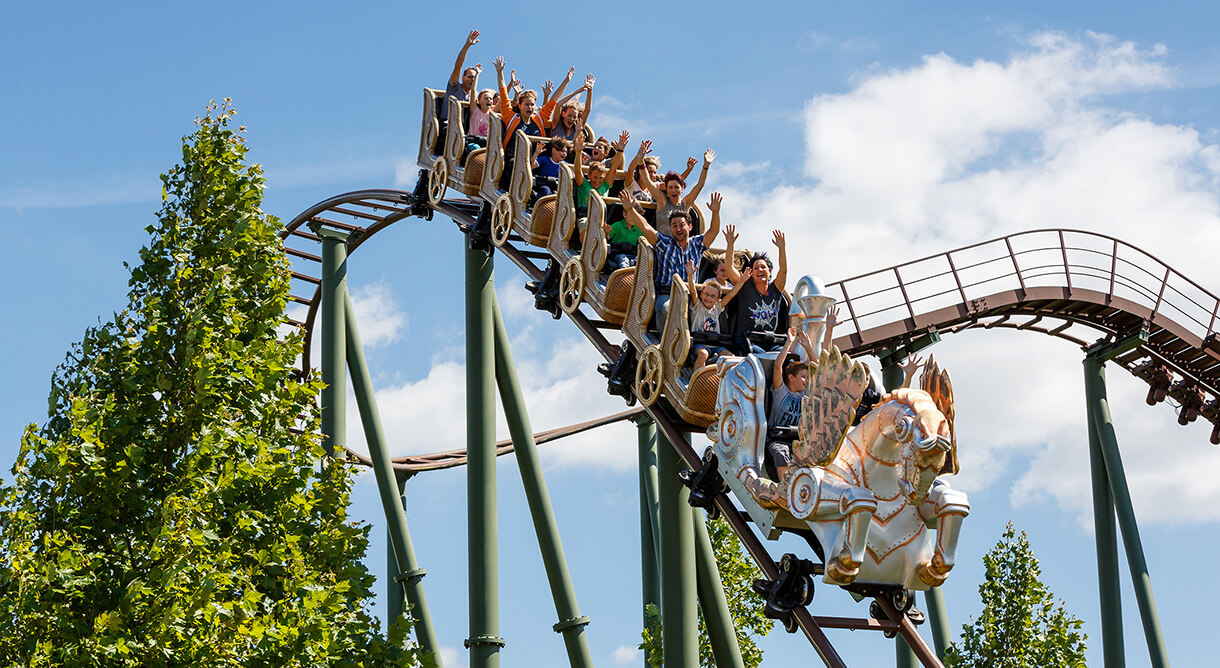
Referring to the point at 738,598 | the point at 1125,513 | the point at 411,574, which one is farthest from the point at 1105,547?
the point at 411,574

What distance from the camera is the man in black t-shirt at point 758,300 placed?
8070mm

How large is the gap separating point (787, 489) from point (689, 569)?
56.6 inches

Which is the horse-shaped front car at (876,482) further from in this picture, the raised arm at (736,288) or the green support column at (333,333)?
the green support column at (333,333)

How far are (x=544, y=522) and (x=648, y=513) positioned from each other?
2.28m

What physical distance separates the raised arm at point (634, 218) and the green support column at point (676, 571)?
129 centimetres

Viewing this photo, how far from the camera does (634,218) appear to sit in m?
8.78

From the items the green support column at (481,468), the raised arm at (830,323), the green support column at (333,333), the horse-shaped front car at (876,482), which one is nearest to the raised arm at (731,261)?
the raised arm at (830,323)

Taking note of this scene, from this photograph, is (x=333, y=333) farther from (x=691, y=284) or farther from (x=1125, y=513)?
(x=1125, y=513)

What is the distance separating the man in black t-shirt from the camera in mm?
8070

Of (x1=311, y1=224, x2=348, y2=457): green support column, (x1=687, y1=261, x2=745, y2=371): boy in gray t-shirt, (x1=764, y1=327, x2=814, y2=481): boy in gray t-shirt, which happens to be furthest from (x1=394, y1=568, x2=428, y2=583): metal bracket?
(x1=764, y1=327, x2=814, y2=481): boy in gray t-shirt

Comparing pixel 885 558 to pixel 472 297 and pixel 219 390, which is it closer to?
pixel 219 390

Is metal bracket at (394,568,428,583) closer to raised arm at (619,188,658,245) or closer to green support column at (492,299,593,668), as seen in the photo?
green support column at (492,299,593,668)

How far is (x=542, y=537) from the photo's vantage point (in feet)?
32.0

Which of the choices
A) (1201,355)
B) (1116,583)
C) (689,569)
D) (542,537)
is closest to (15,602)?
(689,569)
